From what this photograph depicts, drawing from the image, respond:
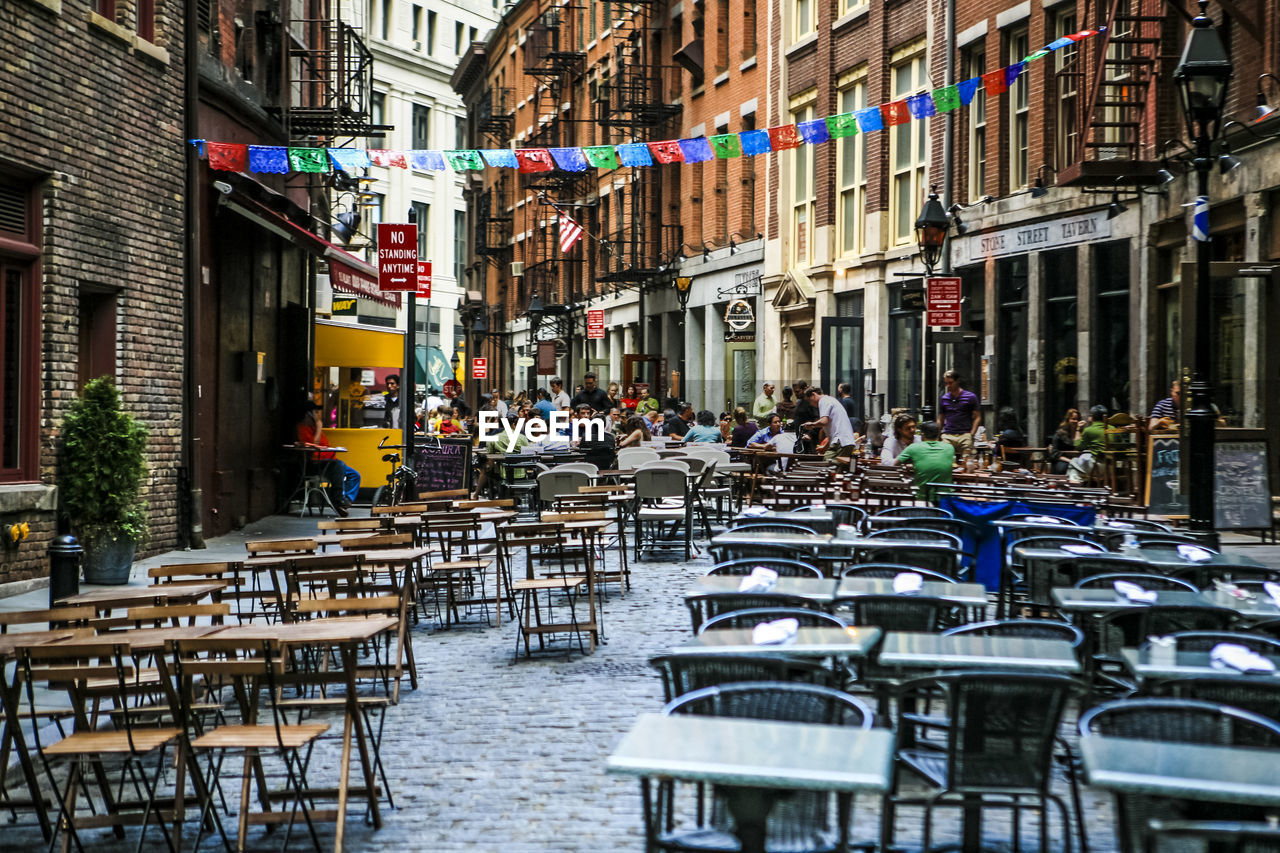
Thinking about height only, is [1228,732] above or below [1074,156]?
below

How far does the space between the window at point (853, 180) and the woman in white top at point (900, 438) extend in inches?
435

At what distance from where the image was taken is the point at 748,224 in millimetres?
37375

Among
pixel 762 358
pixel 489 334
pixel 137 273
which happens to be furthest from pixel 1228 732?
pixel 489 334

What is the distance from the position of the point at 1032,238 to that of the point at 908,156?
18.5 ft

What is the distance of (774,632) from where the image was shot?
20.5 ft

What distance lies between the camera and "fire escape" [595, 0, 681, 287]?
42.0m

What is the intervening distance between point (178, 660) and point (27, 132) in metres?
8.88

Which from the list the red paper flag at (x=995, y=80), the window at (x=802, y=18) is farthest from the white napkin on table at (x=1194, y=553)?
the window at (x=802, y=18)

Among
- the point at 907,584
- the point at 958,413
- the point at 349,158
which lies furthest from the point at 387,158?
the point at 907,584

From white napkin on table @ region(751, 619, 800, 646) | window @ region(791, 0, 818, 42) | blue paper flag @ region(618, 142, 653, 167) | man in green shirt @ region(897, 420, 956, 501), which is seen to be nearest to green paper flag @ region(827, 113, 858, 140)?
blue paper flag @ region(618, 142, 653, 167)

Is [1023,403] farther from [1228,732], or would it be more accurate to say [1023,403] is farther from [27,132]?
[1228,732]

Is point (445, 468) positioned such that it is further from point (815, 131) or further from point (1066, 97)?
point (1066, 97)

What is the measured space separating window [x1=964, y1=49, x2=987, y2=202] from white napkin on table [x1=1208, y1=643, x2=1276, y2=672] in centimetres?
2144

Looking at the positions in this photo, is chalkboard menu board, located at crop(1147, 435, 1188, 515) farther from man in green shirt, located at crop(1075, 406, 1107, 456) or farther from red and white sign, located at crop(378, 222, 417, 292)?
red and white sign, located at crop(378, 222, 417, 292)
